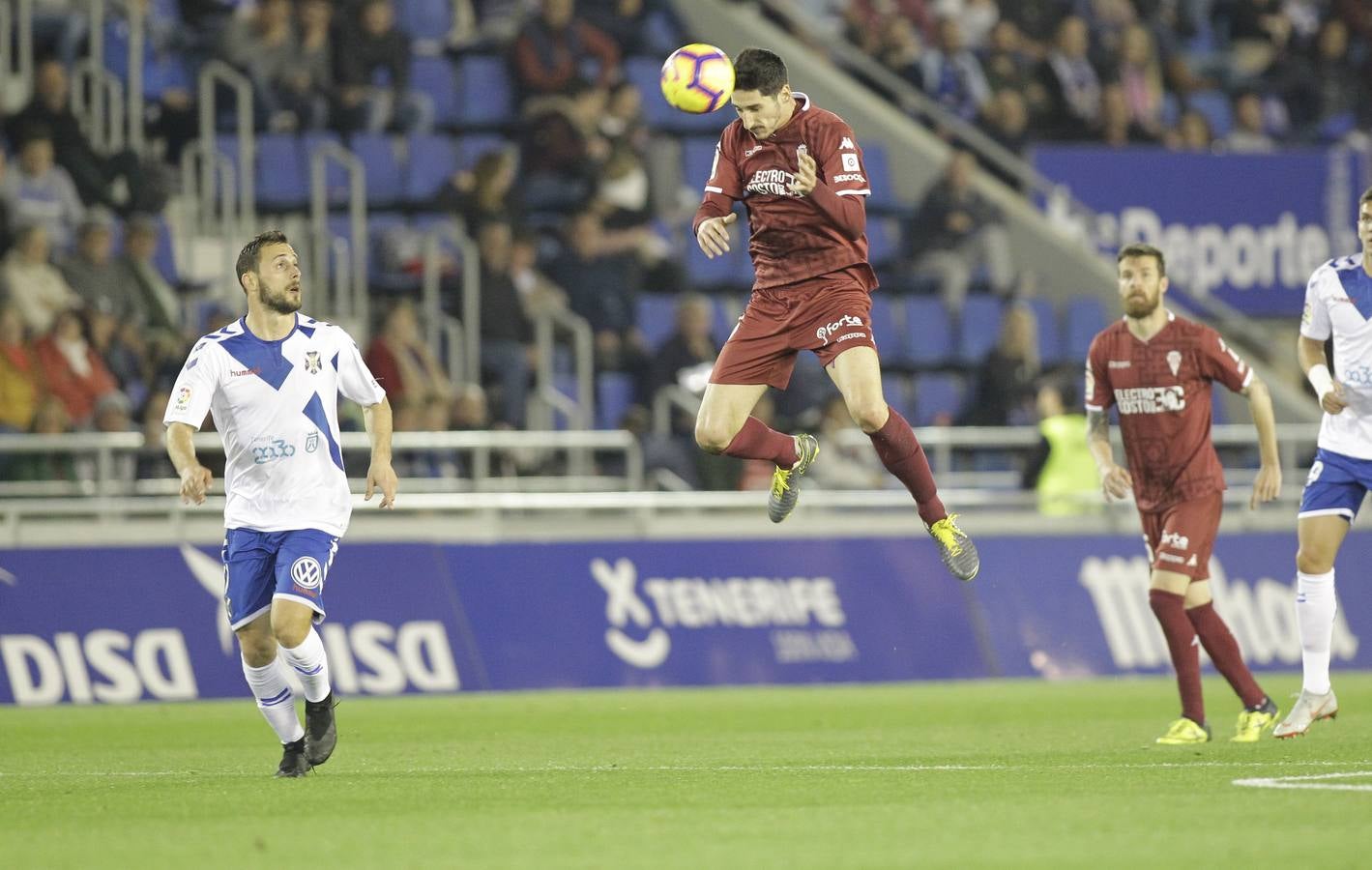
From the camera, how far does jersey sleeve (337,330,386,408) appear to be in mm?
10180

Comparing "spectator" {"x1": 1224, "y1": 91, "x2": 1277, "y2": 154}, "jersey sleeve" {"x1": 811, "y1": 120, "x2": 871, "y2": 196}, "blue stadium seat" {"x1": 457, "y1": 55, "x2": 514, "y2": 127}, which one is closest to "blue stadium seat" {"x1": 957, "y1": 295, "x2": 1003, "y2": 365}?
"spectator" {"x1": 1224, "y1": 91, "x2": 1277, "y2": 154}

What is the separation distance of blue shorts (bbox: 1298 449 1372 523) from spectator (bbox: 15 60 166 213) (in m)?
11.5

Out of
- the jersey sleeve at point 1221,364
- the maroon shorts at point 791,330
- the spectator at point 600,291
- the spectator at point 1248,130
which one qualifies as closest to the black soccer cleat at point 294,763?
the maroon shorts at point 791,330

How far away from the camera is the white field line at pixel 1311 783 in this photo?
8.76 meters

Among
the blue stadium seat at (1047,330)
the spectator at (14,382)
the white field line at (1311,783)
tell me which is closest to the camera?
the white field line at (1311,783)

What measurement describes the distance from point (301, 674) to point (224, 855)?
2683mm

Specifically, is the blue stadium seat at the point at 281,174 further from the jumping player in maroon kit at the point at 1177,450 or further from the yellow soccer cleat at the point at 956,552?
the yellow soccer cleat at the point at 956,552

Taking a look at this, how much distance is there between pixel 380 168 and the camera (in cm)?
2195

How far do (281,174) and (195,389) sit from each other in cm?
1191

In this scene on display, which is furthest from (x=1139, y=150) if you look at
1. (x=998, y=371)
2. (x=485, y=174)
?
(x=485, y=174)

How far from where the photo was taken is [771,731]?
13.2m

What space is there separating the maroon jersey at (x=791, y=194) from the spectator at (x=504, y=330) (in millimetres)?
8748

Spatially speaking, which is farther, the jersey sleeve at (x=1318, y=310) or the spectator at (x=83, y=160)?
the spectator at (x=83, y=160)

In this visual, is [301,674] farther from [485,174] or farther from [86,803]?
[485,174]
